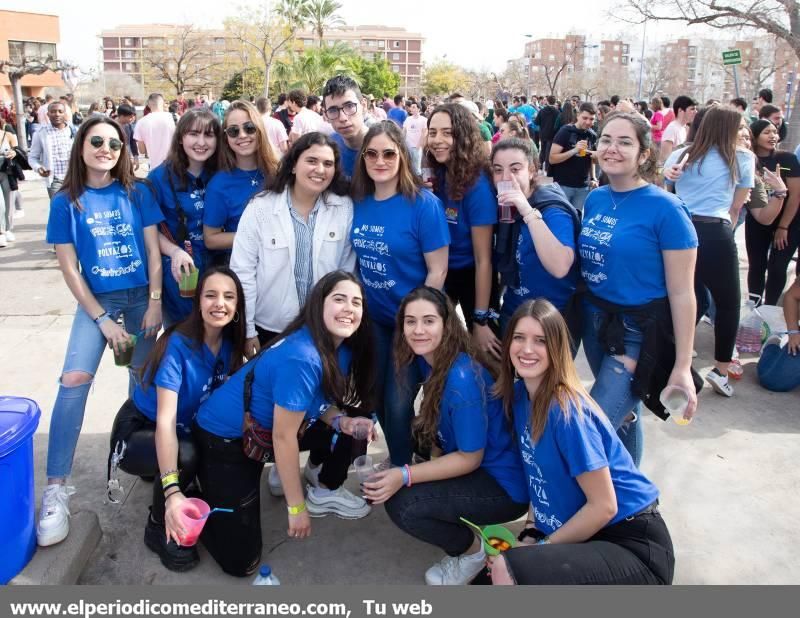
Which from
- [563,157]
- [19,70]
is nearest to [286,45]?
[19,70]

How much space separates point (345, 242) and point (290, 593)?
1.57 metres

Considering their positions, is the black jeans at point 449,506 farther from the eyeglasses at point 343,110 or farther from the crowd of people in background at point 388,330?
the eyeglasses at point 343,110

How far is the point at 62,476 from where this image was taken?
9.39 ft

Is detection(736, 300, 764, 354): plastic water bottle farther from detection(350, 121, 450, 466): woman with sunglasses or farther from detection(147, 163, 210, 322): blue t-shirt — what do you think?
detection(147, 163, 210, 322): blue t-shirt

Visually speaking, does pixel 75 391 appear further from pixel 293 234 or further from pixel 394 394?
pixel 394 394

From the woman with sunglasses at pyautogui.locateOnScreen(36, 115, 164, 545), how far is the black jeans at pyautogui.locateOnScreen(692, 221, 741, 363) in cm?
335

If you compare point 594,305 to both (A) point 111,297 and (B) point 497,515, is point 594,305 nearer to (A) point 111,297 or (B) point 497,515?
(B) point 497,515

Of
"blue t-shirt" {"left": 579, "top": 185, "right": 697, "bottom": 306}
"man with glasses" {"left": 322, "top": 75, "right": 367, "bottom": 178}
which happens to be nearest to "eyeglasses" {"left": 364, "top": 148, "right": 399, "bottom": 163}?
"man with glasses" {"left": 322, "top": 75, "right": 367, "bottom": 178}

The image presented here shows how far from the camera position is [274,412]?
2498 mm

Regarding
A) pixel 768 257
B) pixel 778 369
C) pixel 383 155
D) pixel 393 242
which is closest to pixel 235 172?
pixel 383 155

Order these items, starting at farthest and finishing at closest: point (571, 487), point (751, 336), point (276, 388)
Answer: point (751, 336) → point (276, 388) → point (571, 487)

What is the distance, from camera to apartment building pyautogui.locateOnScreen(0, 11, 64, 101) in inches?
1800

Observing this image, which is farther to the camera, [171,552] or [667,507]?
[667,507]

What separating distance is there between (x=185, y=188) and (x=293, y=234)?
2.62ft
